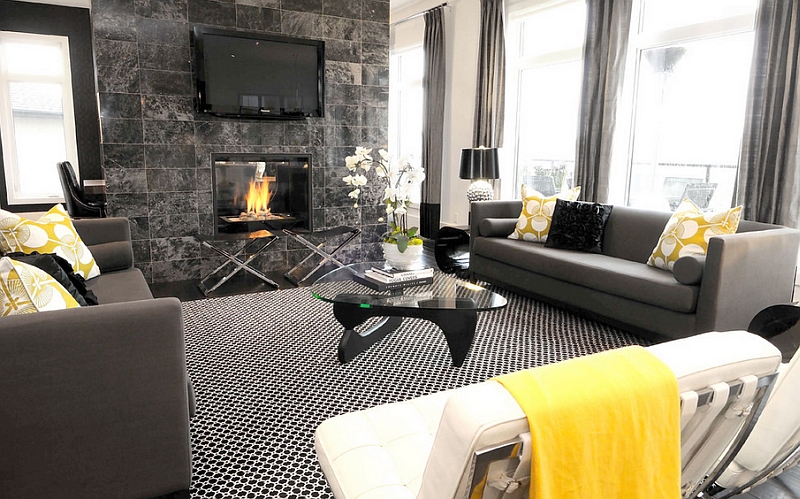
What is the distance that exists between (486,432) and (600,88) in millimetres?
4792

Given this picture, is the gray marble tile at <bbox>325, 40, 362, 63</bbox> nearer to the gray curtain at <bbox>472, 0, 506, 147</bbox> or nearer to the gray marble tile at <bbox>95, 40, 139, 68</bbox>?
the gray curtain at <bbox>472, 0, 506, 147</bbox>

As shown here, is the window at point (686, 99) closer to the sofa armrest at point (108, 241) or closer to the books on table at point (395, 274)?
the books on table at point (395, 274)

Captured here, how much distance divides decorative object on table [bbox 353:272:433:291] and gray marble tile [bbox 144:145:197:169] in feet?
8.40

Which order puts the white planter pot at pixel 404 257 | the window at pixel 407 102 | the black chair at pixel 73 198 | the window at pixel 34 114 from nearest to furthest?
the white planter pot at pixel 404 257 < the black chair at pixel 73 198 < the window at pixel 34 114 < the window at pixel 407 102

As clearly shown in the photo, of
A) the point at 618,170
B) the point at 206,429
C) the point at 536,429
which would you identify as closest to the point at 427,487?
the point at 536,429

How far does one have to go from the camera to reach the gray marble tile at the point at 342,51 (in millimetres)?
5738

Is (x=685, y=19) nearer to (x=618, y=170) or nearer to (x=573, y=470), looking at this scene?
(x=618, y=170)

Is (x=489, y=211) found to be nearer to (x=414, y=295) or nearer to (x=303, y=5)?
(x=414, y=295)

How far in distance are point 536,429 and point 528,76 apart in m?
5.91

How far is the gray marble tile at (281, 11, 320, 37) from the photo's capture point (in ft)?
17.9

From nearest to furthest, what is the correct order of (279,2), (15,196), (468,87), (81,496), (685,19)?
1. (81,496)
2. (685,19)
3. (279,2)
4. (468,87)
5. (15,196)

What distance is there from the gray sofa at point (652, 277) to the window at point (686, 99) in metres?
0.71

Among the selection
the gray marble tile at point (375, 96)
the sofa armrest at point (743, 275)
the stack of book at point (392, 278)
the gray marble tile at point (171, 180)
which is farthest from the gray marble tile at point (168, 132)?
the sofa armrest at point (743, 275)

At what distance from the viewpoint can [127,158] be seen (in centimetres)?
493
